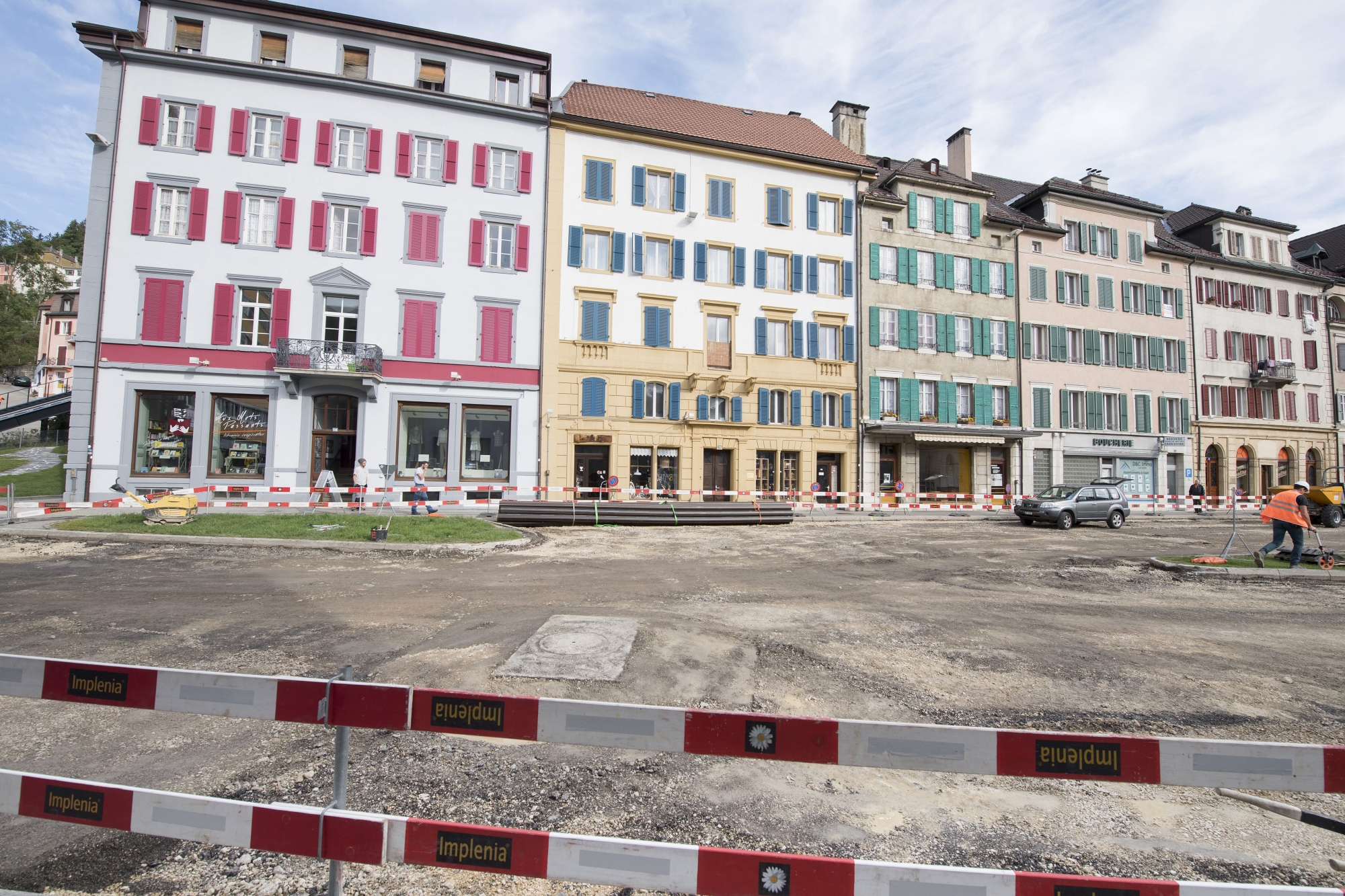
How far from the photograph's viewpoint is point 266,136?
75.0ft

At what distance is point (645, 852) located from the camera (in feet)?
6.84

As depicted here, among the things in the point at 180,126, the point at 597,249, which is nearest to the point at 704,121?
the point at 597,249

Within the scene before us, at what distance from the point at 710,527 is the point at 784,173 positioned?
18.0 meters

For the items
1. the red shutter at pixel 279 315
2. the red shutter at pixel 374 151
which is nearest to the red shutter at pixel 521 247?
the red shutter at pixel 374 151

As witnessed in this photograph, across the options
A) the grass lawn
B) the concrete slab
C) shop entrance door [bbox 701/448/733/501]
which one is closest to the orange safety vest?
the concrete slab

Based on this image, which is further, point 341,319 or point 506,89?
point 506,89

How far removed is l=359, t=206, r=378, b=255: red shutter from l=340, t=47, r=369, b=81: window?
5.07 metres

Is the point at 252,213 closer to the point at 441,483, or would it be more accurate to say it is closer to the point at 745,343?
the point at 441,483

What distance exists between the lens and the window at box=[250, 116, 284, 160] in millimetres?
22750

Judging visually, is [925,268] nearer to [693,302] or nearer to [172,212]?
[693,302]

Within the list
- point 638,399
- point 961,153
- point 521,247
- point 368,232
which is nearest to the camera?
point 368,232

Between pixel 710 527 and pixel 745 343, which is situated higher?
pixel 745 343

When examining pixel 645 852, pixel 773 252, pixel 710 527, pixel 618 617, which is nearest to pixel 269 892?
pixel 645 852

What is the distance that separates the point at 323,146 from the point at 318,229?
303cm
